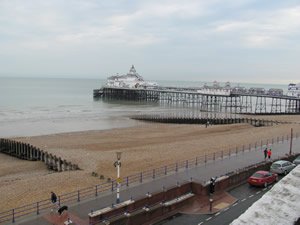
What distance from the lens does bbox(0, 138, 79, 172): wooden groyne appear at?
20.9 meters

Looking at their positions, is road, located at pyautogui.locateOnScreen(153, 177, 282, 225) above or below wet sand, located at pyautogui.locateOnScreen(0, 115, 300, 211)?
above

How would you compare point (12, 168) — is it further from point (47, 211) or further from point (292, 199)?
point (292, 199)

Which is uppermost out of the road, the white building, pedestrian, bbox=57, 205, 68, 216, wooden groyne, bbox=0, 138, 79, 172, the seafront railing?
the white building

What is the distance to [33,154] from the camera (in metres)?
26.6

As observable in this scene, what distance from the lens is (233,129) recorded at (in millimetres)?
38344

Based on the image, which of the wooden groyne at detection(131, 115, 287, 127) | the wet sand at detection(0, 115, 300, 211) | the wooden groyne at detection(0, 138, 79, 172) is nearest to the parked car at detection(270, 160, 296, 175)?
the wet sand at detection(0, 115, 300, 211)

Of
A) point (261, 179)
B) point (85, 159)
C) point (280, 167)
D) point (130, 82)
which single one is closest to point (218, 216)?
point (261, 179)

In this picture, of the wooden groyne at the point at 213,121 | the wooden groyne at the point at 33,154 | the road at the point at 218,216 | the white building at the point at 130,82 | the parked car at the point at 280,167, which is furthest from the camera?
the white building at the point at 130,82

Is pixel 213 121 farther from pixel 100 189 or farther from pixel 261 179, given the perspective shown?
pixel 100 189

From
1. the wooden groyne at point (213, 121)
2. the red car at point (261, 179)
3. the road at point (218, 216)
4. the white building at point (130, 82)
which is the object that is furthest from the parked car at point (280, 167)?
the white building at point (130, 82)

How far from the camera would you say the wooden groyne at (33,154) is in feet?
68.5

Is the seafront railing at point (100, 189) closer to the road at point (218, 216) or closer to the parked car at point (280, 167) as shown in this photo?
the road at point (218, 216)

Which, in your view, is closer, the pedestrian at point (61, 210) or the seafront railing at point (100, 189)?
the pedestrian at point (61, 210)

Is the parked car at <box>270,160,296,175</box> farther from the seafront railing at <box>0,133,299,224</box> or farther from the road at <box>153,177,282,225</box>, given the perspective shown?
the road at <box>153,177,282,225</box>
